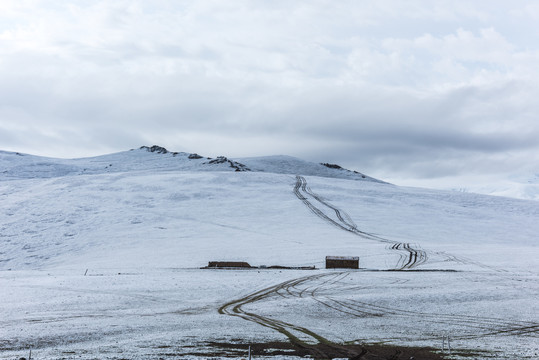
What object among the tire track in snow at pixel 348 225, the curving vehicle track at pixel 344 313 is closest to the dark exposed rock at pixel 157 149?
the tire track in snow at pixel 348 225

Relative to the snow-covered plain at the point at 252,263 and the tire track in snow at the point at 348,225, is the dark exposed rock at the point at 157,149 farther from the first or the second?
the tire track in snow at the point at 348,225

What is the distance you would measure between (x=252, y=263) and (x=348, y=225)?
21.8m

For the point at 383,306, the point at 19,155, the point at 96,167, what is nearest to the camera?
the point at 383,306

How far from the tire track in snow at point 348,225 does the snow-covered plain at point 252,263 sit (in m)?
0.24

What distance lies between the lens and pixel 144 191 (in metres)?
80.6

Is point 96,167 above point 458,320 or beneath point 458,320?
above

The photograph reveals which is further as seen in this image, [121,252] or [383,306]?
[121,252]

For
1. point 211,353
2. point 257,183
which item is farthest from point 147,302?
point 257,183

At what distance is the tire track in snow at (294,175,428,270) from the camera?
46.0 meters

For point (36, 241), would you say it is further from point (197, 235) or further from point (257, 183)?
point (257, 183)

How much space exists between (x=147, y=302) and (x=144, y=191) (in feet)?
169

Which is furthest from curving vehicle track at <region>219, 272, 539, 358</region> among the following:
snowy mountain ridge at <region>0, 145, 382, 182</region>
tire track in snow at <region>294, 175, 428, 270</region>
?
snowy mountain ridge at <region>0, 145, 382, 182</region>

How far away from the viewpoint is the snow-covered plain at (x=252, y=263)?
23.7 meters

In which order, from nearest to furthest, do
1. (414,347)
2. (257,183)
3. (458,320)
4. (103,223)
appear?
(414,347) → (458,320) → (103,223) → (257,183)
